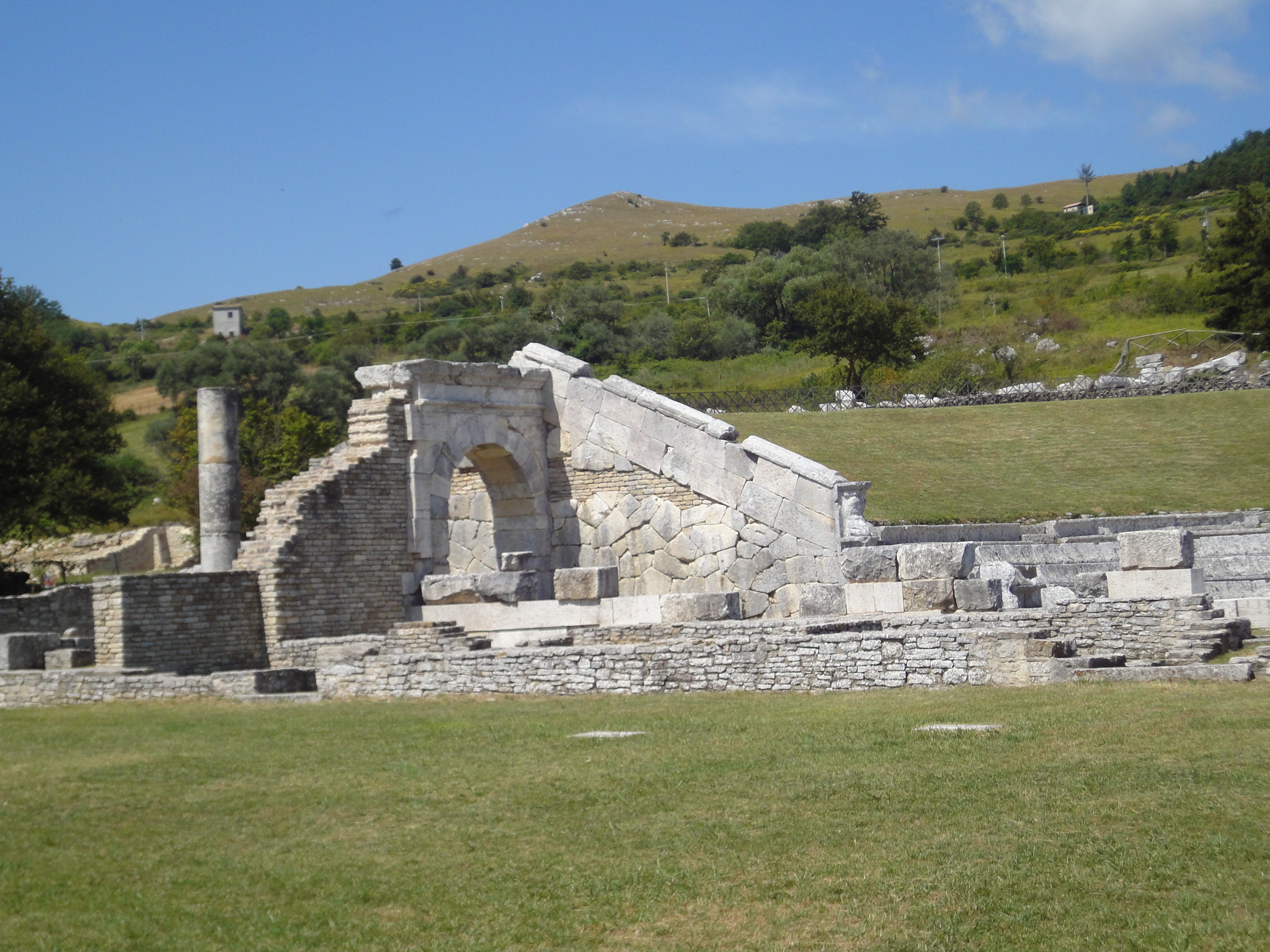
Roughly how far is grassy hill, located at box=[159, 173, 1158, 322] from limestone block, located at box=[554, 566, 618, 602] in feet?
269

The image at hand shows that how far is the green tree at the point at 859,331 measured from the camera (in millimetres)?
44875

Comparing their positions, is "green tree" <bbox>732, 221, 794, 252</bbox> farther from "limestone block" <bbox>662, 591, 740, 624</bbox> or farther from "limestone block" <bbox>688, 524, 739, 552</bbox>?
"limestone block" <bbox>662, 591, 740, 624</bbox>

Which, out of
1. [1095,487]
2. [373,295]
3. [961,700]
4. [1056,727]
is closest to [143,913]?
[1056,727]

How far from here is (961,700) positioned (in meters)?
11.0

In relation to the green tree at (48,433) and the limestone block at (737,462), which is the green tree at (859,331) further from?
the limestone block at (737,462)

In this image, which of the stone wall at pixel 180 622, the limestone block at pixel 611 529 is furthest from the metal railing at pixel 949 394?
the stone wall at pixel 180 622

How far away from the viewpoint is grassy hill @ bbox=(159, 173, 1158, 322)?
118688 millimetres

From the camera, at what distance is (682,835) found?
699cm

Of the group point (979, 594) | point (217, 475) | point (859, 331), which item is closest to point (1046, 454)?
point (979, 594)

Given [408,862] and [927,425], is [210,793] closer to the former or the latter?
[408,862]

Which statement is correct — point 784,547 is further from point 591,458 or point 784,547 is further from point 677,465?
point 591,458

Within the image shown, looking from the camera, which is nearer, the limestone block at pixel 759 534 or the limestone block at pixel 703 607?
the limestone block at pixel 703 607

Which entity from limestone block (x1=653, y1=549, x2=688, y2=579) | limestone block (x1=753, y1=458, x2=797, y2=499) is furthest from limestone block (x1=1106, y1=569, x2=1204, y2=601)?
limestone block (x1=653, y1=549, x2=688, y2=579)

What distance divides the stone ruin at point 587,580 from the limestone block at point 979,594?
0.02 metres
